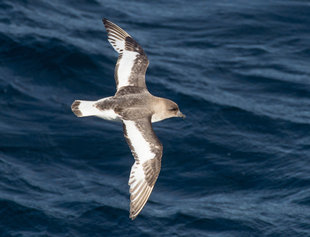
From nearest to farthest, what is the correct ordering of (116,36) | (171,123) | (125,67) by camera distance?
(125,67), (116,36), (171,123)

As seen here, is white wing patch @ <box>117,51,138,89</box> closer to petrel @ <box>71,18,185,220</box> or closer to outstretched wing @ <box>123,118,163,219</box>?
petrel @ <box>71,18,185,220</box>

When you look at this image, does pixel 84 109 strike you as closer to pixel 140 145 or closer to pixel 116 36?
pixel 140 145

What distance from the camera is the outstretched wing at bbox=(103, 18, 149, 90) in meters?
11.3

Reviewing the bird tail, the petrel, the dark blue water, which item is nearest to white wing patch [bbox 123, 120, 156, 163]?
the petrel

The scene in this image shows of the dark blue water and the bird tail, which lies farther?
the dark blue water

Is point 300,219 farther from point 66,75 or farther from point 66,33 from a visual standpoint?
point 66,33

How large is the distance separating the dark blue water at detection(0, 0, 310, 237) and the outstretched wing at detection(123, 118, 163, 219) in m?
2.46

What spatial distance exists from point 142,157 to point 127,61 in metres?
2.49

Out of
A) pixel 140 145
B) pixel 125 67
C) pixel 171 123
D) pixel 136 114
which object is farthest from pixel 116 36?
pixel 171 123

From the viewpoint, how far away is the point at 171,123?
1483 cm

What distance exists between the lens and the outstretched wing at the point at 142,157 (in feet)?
31.3

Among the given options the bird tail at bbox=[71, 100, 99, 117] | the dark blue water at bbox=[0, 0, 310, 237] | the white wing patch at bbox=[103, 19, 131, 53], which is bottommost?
the dark blue water at bbox=[0, 0, 310, 237]

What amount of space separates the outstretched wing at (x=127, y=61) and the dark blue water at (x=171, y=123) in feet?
8.46

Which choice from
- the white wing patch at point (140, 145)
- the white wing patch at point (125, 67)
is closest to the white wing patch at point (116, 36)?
the white wing patch at point (125, 67)
